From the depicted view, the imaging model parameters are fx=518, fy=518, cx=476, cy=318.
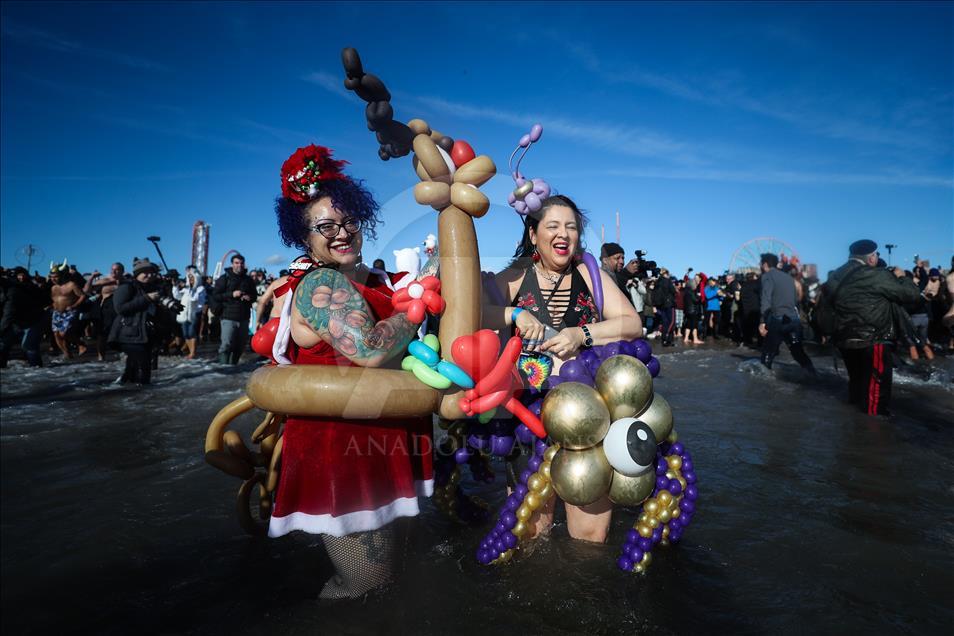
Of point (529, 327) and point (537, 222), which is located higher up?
point (537, 222)

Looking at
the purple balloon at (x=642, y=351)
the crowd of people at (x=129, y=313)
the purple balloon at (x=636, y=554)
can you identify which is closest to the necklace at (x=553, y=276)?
the purple balloon at (x=642, y=351)

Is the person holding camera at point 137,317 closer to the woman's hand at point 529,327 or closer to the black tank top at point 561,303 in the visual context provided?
the black tank top at point 561,303

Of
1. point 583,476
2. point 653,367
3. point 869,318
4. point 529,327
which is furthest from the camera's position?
point 869,318

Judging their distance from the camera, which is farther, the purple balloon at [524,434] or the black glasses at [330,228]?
the purple balloon at [524,434]

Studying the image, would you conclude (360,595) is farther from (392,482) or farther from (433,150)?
(433,150)

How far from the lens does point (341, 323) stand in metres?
1.90

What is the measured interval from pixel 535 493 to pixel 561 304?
99 centimetres

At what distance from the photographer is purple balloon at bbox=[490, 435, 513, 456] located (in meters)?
2.63

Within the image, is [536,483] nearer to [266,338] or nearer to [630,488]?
[630,488]

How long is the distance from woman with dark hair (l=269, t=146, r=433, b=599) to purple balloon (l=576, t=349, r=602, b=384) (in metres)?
0.86

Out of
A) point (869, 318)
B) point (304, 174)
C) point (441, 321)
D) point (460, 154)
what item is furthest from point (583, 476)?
point (869, 318)

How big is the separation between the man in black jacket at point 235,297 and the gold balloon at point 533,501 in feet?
24.9

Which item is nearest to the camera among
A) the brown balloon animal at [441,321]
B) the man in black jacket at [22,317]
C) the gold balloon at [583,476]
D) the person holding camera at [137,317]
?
the brown balloon animal at [441,321]

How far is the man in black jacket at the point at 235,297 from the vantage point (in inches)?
342
